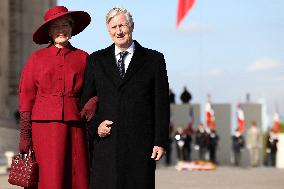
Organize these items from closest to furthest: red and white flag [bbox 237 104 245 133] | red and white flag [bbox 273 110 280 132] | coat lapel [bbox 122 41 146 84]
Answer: coat lapel [bbox 122 41 146 84], red and white flag [bbox 237 104 245 133], red and white flag [bbox 273 110 280 132]

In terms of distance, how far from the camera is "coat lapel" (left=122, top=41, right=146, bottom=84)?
6691 mm

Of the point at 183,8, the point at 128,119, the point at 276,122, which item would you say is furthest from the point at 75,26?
the point at 276,122

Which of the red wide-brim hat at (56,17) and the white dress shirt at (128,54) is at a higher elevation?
the red wide-brim hat at (56,17)

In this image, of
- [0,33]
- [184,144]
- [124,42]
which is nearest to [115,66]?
[124,42]

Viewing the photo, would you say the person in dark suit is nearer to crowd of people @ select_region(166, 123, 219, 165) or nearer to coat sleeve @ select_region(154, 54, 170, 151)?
coat sleeve @ select_region(154, 54, 170, 151)

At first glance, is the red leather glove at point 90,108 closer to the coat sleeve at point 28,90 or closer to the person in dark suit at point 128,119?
the person in dark suit at point 128,119

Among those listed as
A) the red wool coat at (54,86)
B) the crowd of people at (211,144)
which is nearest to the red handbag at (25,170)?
the red wool coat at (54,86)

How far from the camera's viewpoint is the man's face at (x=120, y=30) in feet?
21.6

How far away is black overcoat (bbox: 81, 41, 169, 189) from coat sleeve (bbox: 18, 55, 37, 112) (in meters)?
0.68

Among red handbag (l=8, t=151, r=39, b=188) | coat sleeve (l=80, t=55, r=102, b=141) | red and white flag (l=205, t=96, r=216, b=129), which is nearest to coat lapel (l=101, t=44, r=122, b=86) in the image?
coat sleeve (l=80, t=55, r=102, b=141)

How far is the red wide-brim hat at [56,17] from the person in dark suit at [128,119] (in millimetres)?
632

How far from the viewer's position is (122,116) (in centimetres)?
666

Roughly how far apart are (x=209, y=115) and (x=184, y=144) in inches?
133

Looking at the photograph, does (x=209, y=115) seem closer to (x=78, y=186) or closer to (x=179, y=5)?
(x=179, y=5)
